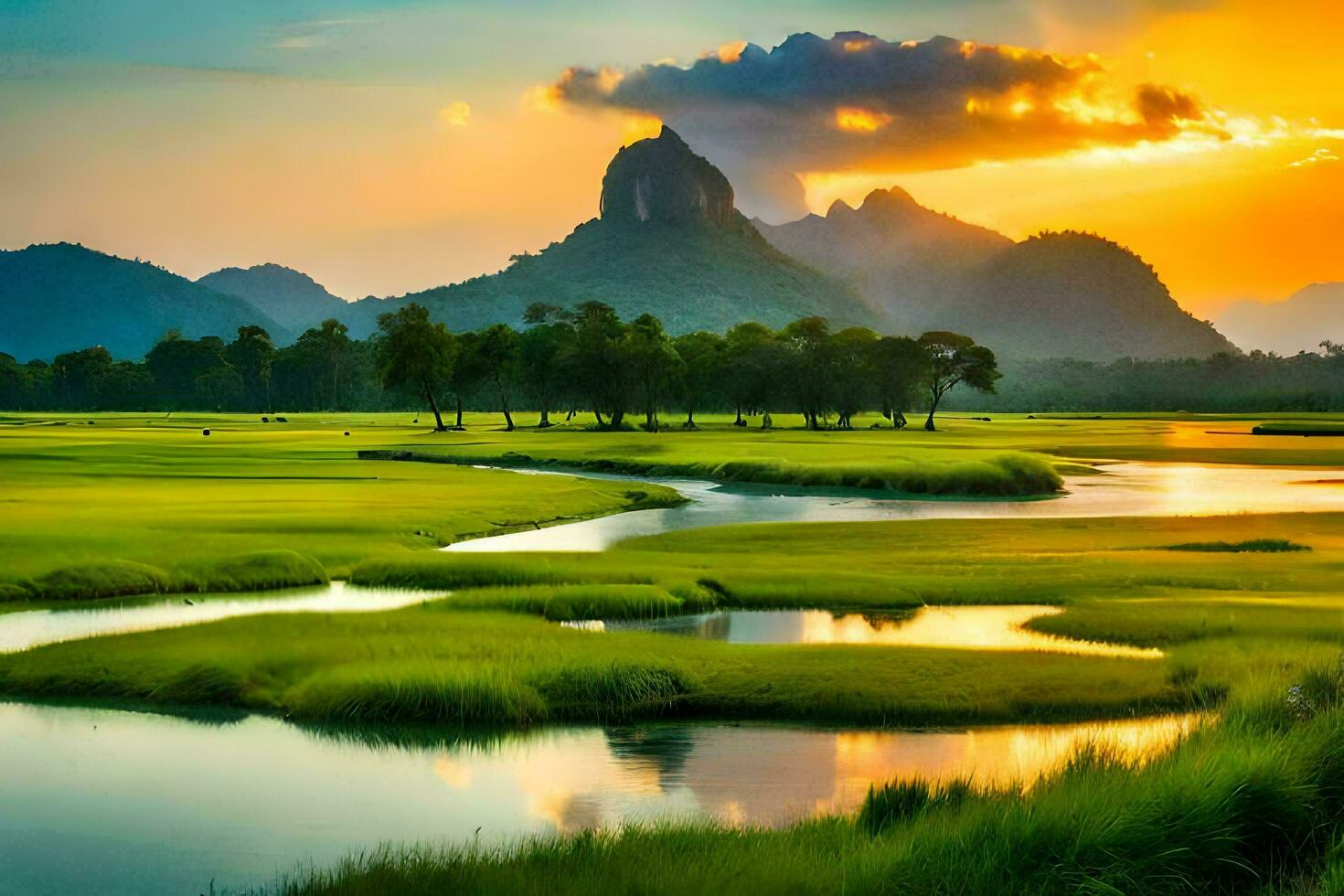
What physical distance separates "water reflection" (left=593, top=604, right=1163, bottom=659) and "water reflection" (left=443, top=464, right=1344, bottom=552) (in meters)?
13.5

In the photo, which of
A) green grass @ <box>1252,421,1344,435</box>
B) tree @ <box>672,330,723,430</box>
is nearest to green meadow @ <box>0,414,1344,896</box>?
tree @ <box>672,330,723,430</box>

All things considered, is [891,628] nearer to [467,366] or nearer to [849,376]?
[467,366]

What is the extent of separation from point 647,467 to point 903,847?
239 feet

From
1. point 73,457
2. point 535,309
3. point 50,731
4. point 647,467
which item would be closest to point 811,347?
point 535,309

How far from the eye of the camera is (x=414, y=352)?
13638cm

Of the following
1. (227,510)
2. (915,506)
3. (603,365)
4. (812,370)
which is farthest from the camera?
(812,370)

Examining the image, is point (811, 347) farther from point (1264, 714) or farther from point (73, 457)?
point (1264, 714)

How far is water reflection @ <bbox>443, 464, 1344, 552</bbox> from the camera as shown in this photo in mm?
47375

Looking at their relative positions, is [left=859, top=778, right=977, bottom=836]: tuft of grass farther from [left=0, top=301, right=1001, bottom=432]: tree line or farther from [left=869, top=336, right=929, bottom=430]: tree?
[left=869, top=336, right=929, bottom=430]: tree

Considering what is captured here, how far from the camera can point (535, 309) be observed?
175375 millimetres

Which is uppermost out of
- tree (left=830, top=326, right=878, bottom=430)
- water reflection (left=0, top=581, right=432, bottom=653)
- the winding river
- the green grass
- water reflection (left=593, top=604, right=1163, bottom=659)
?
tree (left=830, top=326, right=878, bottom=430)

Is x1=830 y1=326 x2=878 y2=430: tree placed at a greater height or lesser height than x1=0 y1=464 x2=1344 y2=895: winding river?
greater

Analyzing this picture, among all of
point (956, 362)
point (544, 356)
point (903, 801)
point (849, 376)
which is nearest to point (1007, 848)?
point (903, 801)

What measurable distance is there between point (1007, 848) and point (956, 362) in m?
146
